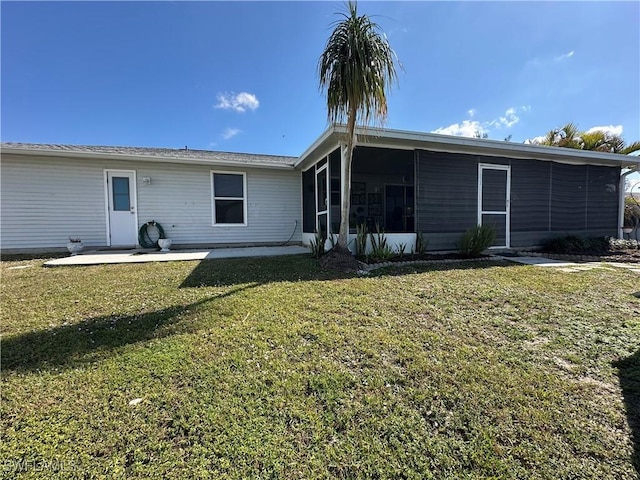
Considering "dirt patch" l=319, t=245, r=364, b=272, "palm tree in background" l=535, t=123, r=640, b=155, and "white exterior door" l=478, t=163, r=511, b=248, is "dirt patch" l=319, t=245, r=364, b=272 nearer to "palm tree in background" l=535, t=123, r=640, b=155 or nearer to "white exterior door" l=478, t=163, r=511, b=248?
"white exterior door" l=478, t=163, r=511, b=248

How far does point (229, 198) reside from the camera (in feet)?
29.3

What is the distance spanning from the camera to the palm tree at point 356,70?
15.6 ft

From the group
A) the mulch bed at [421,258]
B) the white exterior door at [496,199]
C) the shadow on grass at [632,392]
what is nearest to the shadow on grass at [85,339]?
the shadow on grass at [632,392]

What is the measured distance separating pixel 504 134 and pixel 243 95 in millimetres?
15172

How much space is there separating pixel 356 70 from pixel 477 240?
14.3ft

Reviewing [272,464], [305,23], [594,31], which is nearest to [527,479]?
[272,464]

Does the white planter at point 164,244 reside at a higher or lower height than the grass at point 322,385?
higher

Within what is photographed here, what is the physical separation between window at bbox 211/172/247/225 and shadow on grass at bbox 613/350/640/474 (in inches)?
337

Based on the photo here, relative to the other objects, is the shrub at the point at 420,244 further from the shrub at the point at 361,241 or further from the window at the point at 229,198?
the window at the point at 229,198

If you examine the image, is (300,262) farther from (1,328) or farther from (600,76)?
(600,76)

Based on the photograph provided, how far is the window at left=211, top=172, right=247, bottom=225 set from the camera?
8.83 metres

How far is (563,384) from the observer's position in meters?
1.90

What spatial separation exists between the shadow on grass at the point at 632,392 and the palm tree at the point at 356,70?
4.43m

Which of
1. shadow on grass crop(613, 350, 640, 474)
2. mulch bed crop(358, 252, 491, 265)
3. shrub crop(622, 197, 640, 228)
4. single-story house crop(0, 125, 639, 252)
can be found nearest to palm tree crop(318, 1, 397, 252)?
single-story house crop(0, 125, 639, 252)
